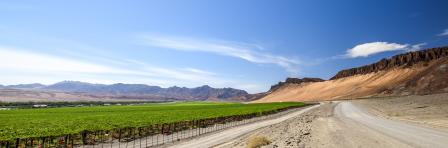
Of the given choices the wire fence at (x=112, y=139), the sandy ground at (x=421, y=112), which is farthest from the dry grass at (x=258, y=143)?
the sandy ground at (x=421, y=112)

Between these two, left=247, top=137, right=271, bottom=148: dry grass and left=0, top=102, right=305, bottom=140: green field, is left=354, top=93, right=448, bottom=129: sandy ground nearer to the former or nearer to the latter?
left=247, top=137, right=271, bottom=148: dry grass

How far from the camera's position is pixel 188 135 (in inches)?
1854

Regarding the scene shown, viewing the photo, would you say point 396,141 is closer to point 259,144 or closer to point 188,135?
point 259,144

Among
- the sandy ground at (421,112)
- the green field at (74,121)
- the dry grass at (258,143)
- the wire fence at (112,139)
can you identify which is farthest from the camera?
the sandy ground at (421,112)

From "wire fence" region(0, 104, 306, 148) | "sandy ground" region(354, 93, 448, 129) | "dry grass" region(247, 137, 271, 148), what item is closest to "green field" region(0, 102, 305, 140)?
"wire fence" region(0, 104, 306, 148)

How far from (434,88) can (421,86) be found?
37.4 feet

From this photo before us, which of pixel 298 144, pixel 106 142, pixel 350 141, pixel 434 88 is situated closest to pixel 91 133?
pixel 106 142

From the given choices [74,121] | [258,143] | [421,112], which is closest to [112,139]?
[258,143]

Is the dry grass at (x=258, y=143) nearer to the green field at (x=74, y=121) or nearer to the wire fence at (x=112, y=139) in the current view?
the wire fence at (x=112, y=139)

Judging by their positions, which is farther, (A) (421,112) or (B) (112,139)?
(A) (421,112)

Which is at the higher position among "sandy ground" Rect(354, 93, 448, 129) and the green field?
"sandy ground" Rect(354, 93, 448, 129)

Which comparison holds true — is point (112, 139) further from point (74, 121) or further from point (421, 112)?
point (421, 112)

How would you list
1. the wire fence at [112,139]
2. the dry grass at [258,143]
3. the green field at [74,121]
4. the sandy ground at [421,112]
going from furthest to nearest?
the sandy ground at [421,112], the green field at [74,121], the wire fence at [112,139], the dry grass at [258,143]

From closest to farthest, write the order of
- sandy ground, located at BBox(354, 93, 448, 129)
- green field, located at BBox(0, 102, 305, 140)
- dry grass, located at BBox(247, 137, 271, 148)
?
dry grass, located at BBox(247, 137, 271, 148) → green field, located at BBox(0, 102, 305, 140) → sandy ground, located at BBox(354, 93, 448, 129)
